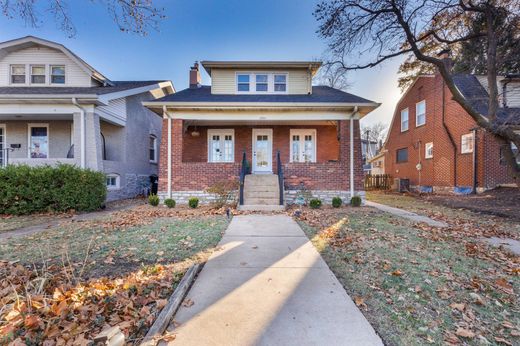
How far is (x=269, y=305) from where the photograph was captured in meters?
2.38

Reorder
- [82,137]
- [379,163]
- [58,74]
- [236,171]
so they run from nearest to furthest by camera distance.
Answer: [82,137] → [236,171] → [58,74] → [379,163]

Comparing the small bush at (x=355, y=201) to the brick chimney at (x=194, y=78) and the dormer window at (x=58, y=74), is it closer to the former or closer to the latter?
the brick chimney at (x=194, y=78)

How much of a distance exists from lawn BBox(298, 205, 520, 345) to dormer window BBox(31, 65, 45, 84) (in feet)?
45.2

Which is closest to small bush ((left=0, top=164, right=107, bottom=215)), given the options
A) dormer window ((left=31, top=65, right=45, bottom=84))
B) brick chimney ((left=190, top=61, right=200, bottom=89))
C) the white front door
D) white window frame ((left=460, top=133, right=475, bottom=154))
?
dormer window ((left=31, top=65, right=45, bottom=84))

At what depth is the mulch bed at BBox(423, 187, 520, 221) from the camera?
746 cm

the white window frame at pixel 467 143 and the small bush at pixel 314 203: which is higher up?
the white window frame at pixel 467 143

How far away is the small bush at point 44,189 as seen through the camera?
733 centimetres

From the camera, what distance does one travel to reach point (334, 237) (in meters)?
4.77

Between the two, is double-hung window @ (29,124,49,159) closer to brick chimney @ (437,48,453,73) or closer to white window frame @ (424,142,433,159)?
brick chimney @ (437,48,453,73)

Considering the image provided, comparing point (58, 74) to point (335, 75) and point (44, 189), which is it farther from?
point (335, 75)

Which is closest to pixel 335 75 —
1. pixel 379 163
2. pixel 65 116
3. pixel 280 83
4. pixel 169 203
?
pixel 280 83

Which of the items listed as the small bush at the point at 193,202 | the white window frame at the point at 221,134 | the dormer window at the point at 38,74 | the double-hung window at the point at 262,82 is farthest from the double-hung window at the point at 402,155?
the dormer window at the point at 38,74

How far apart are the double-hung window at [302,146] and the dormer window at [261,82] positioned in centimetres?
264

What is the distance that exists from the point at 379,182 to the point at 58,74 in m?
21.2
